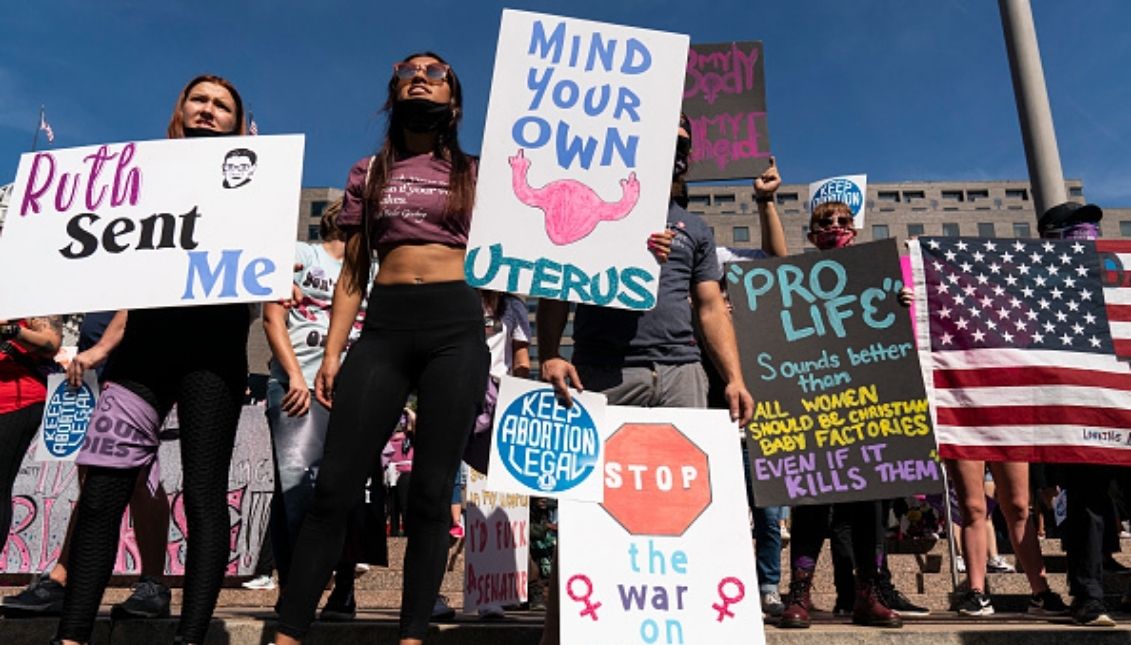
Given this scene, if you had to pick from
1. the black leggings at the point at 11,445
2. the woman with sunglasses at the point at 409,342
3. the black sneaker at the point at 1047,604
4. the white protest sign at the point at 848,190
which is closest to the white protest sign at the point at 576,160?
the woman with sunglasses at the point at 409,342

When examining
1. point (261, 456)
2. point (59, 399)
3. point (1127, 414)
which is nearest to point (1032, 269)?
point (1127, 414)

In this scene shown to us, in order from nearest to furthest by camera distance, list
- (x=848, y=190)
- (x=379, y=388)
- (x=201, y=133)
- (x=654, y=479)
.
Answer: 1. (x=379, y=388)
2. (x=654, y=479)
3. (x=201, y=133)
4. (x=848, y=190)

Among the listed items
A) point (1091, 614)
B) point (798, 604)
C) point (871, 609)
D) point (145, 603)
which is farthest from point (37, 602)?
point (1091, 614)

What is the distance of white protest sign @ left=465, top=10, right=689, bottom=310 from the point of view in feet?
8.68

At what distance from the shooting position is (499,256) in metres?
2.60

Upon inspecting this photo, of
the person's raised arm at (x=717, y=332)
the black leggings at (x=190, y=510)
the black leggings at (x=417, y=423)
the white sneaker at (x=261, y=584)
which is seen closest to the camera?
the black leggings at (x=417, y=423)

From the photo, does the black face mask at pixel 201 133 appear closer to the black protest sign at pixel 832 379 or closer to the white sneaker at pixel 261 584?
the black protest sign at pixel 832 379

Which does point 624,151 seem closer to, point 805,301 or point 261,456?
point 805,301

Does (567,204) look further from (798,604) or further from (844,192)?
(844,192)

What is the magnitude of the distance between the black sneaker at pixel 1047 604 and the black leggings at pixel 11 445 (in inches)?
179

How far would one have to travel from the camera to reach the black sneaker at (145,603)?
3045 millimetres

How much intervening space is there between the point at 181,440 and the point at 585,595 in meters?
1.37

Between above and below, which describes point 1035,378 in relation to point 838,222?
below

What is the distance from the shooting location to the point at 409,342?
2.48 metres
